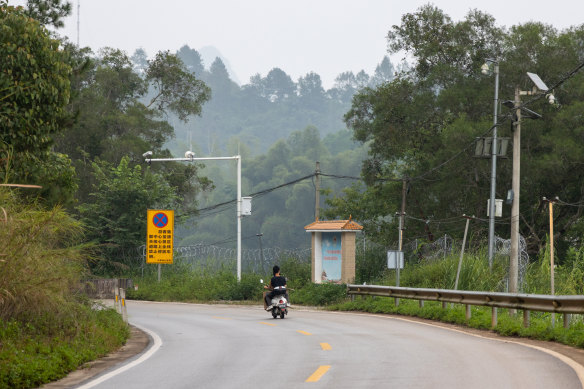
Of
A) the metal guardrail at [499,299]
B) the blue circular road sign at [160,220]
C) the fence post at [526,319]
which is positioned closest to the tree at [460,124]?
the blue circular road sign at [160,220]

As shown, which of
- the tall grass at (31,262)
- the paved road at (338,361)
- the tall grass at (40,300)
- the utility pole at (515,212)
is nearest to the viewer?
the paved road at (338,361)

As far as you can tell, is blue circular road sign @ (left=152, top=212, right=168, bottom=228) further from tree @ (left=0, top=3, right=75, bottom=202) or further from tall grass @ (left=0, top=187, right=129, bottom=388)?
tall grass @ (left=0, top=187, right=129, bottom=388)

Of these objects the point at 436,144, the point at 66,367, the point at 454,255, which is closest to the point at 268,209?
the point at 436,144

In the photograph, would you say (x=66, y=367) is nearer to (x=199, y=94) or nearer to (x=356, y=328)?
(x=356, y=328)

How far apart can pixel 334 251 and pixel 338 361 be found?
21893 millimetres

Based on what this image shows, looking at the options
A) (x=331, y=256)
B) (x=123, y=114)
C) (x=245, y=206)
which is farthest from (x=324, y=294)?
(x=123, y=114)

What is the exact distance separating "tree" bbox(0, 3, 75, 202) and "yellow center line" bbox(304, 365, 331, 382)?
10265 millimetres

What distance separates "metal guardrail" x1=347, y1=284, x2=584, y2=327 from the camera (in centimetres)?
1600

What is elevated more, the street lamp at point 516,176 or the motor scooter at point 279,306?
the street lamp at point 516,176

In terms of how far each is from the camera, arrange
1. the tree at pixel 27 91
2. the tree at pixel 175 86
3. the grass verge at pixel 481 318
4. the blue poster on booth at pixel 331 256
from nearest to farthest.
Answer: the grass verge at pixel 481 318 < the tree at pixel 27 91 < the blue poster on booth at pixel 331 256 < the tree at pixel 175 86

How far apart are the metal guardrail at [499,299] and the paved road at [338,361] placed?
4.17 feet

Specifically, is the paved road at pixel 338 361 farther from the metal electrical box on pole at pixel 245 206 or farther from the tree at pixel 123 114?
the tree at pixel 123 114

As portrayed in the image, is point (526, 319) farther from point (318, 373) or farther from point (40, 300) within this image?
point (40, 300)

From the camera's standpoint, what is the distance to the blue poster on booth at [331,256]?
115 feet
